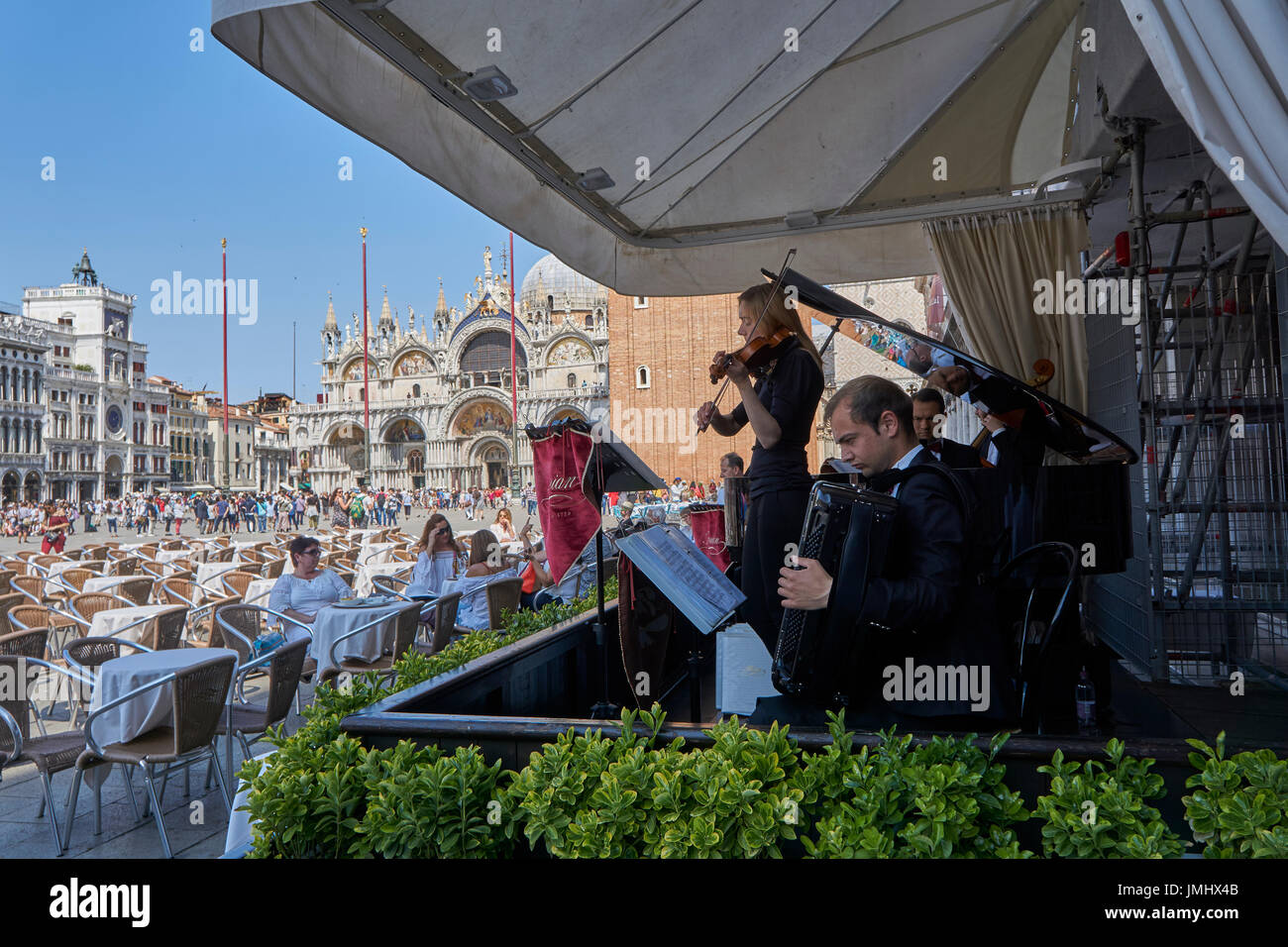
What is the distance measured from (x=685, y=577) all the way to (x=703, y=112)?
2393 mm

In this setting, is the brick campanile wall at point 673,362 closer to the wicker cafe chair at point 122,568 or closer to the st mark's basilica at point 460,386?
the st mark's basilica at point 460,386

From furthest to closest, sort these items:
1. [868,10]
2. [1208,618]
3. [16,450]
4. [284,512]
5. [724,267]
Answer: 1. [16,450]
2. [284,512]
3. [724,267]
4. [1208,618]
5. [868,10]

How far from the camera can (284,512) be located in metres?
38.8

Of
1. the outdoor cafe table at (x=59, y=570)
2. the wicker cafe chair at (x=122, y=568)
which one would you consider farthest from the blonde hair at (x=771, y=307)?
the wicker cafe chair at (x=122, y=568)

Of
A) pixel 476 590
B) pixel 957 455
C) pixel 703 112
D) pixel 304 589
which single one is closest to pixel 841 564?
pixel 957 455

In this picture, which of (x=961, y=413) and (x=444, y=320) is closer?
(x=961, y=413)

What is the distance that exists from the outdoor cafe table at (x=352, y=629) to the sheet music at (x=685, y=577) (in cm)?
363

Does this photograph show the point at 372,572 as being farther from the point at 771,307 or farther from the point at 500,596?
the point at 771,307

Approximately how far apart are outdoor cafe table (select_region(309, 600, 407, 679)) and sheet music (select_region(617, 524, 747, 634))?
3.63 meters

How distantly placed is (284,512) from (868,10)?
39.1 m

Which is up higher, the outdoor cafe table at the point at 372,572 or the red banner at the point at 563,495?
the red banner at the point at 563,495

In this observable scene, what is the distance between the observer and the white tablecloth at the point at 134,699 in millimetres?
4074
